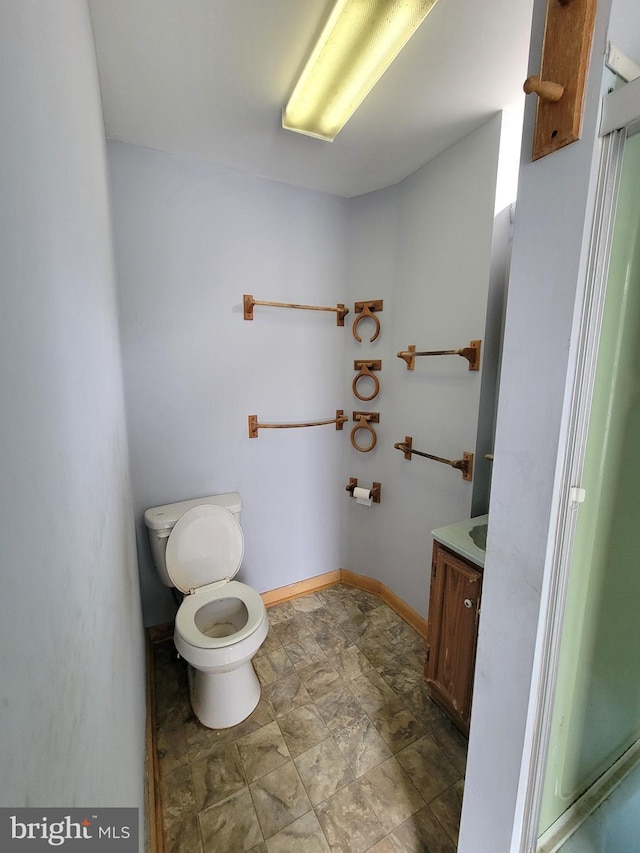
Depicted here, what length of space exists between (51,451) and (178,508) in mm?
1517

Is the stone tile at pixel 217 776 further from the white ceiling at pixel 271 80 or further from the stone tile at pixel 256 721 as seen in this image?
the white ceiling at pixel 271 80

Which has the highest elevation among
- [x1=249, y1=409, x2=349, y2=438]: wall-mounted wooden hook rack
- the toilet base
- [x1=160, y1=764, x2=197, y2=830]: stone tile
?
[x1=249, y1=409, x2=349, y2=438]: wall-mounted wooden hook rack

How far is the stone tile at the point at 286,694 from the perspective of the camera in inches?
65.1

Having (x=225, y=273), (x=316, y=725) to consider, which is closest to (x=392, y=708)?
(x=316, y=725)

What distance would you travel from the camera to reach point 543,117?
70cm

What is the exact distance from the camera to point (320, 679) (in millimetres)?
1790

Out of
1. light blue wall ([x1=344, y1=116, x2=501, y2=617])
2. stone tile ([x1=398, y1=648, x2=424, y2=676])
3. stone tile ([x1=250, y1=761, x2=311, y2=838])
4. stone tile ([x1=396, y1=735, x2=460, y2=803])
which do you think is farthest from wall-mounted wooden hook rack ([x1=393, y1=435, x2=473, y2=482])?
stone tile ([x1=250, y1=761, x2=311, y2=838])

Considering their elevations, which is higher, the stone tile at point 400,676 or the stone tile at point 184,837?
the stone tile at point 400,676

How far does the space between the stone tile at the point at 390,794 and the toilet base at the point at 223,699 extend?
1.88ft

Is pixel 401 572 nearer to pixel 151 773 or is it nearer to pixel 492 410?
pixel 492 410

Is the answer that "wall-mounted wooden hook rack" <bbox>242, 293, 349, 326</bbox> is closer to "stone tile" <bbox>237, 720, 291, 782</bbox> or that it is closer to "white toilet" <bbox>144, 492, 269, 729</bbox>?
"white toilet" <bbox>144, 492, 269, 729</bbox>

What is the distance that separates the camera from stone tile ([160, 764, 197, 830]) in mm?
1258

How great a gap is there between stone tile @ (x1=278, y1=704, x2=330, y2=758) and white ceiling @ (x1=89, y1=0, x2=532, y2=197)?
2548mm

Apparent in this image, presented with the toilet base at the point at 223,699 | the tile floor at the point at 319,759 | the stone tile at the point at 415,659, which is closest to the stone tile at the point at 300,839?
the tile floor at the point at 319,759
